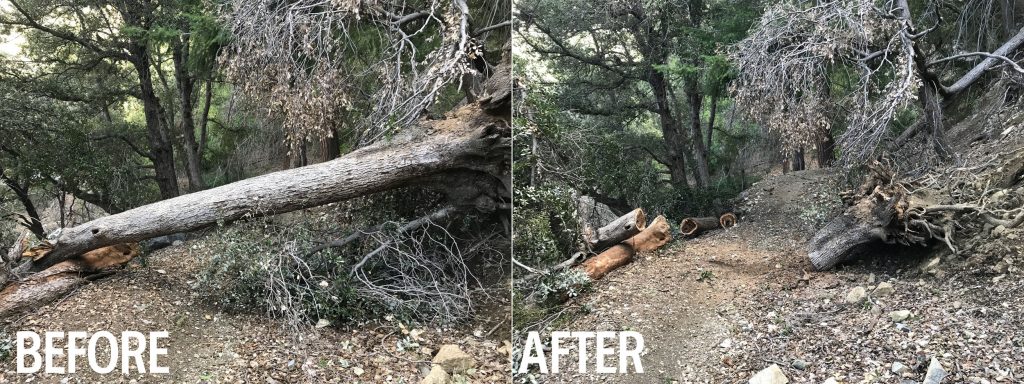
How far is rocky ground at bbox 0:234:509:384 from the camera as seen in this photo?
2.49m

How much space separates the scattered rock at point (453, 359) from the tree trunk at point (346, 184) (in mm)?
681

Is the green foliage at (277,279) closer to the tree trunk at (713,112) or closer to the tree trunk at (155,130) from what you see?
the tree trunk at (155,130)

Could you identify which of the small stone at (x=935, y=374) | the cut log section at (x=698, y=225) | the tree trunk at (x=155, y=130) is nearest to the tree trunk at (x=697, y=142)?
the cut log section at (x=698, y=225)

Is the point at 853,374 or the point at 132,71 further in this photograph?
the point at 132,71

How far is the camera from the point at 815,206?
2566 mm

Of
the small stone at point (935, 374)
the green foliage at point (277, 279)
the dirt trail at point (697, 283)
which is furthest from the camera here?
the green foliage at point (277, 279)

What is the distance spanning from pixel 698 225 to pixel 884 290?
0.67 m

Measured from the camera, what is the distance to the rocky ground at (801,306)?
6.64ft

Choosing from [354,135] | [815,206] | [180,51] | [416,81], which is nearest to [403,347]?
[354,135]

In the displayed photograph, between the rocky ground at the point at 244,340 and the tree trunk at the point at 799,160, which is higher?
the tree trunk at the point at 799,160

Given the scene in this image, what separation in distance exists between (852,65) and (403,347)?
2156 mm

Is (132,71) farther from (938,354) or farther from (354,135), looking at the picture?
(938,354)

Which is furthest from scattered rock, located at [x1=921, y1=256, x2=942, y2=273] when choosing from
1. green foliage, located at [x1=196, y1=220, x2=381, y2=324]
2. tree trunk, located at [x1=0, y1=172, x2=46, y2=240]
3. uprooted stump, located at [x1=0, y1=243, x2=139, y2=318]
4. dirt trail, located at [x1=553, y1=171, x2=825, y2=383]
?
tree trunk, located at [x1=0, y1=172, x2=46, y2=240]

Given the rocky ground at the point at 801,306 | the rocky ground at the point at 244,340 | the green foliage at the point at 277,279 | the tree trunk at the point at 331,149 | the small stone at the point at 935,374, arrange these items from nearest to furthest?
the small stone at the point at 935,374 → the rocky ground at the point at 801,306 → the rocky ground at the point at 244,340 → the green foliage at the point at 277,279 → the tree trunk at the point at 331,149
